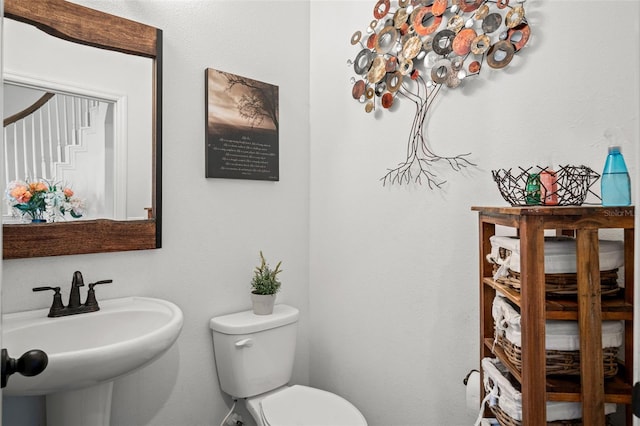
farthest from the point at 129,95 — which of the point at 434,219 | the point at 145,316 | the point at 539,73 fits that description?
the point at 539,73

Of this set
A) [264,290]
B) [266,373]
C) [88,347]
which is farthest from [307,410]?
[88,347]

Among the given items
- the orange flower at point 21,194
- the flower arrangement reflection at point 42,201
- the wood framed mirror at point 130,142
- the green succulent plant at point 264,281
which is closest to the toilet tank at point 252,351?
the green succulent plant at point 264,281

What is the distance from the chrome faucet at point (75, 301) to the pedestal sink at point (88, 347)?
0.08 feet

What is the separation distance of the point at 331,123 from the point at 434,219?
75cm

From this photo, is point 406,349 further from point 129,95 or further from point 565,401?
point 129,95

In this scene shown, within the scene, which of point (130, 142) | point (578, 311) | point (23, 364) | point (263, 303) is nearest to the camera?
point (23, 364)

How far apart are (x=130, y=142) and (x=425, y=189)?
1165 millimetres

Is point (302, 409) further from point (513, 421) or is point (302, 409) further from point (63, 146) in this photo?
point (63, 146)

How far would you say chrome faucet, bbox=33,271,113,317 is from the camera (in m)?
1.38

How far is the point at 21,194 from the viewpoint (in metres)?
1.37

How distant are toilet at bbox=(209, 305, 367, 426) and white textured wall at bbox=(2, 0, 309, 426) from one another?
114 millimetres

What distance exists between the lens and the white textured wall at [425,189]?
4.10ft

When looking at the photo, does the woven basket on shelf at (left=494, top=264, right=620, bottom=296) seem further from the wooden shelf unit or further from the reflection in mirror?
the reflection in mirror

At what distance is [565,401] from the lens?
98 centimetres
